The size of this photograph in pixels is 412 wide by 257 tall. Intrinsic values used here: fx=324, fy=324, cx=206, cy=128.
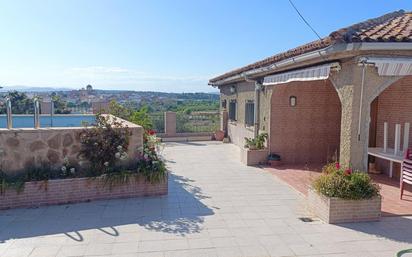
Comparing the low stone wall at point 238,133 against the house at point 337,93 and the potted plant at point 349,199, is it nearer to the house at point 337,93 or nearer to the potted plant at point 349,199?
the house at point 337,93

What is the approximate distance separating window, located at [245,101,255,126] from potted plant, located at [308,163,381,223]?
11.0m

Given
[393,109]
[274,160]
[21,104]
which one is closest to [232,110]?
[274,160]

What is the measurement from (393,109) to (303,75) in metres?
3.96

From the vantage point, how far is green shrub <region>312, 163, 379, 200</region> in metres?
7.93

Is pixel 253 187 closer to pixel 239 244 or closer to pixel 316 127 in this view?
pixel 239 244

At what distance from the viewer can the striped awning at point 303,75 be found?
10883mm

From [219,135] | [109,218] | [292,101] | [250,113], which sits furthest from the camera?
[219,135]

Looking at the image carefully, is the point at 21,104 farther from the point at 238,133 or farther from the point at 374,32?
the point at 374,32

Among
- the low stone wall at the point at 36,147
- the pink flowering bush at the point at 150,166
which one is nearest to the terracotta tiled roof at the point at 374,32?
the pink flowering bush at the point at 150,166

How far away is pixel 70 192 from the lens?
371 inches

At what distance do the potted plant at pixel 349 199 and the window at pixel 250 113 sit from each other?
11012mm

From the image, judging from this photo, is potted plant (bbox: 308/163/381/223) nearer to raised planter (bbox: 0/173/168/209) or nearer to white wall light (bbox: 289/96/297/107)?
raised planter (bbox: 0/173/168/209)

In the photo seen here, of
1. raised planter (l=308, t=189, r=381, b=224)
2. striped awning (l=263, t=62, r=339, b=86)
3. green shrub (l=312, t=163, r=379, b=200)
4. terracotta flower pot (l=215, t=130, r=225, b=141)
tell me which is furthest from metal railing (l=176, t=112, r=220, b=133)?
raised planter (l=308, t=189, r=381, b=224)

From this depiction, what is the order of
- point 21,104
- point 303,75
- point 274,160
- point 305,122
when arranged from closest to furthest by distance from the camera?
point 303,75, point 274,160, point 305,122, point 21,104
